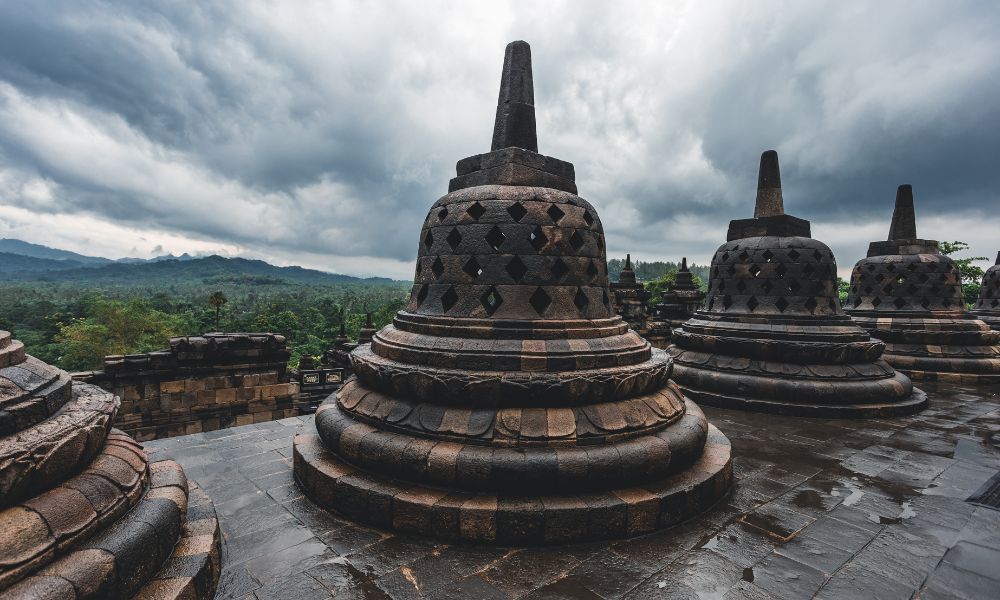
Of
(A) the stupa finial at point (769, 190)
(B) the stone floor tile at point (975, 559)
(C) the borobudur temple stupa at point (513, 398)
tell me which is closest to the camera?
(B) the stone floor tile at point (975, 559)

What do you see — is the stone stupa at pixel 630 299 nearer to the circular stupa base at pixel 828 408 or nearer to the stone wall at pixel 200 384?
the circular stupa base at pixel 828 408

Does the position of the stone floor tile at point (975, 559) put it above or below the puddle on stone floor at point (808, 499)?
above

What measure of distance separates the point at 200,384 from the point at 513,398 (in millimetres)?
7781

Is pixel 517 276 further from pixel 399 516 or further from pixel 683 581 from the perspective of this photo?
pixel 683 581

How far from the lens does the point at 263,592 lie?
2.80 meters

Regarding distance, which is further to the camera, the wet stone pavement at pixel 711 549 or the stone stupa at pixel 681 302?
the stone stupa at pixel 681 302

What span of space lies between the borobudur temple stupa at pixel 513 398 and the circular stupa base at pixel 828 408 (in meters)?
2.59

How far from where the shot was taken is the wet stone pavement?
2.87m

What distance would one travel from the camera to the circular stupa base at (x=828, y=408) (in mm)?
6953

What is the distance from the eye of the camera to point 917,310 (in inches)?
428

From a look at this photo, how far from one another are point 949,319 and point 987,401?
3166 mm

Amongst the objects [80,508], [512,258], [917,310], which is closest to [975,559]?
[512,258]

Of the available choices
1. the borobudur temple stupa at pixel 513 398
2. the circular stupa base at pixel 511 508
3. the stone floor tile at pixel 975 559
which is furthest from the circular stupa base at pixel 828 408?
the circular stupa base at pixel 511 508

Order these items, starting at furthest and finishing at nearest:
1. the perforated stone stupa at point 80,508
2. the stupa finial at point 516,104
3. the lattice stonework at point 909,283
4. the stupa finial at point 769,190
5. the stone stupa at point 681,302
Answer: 1. the stone stupa at point 681,302
2. the lattice stonework at point 909,283
3. the stupa finial at point 769,190
4. the stupa finial at point 516,104
5. the perforated stone stupa at point 80,508
